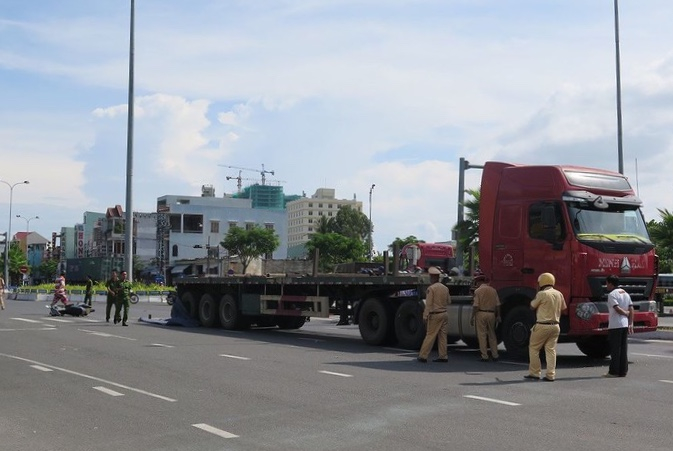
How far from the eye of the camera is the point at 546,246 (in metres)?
15.1

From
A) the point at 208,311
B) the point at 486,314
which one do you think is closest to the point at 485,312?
the point at 486,314

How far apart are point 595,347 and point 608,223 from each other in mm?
2621

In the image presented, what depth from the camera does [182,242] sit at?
101 m

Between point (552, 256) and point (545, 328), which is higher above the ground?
point (552, 256)

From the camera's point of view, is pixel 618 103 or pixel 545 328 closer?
pixel 545 328

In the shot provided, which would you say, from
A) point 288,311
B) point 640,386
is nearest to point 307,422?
point 640,386

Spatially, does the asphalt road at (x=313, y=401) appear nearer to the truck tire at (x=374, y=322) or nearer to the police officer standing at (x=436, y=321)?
the police officer standing at (x=436, y=321)

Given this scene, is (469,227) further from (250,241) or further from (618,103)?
(250,241)

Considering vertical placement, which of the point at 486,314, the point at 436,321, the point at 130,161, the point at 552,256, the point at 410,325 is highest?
the point at 130,161

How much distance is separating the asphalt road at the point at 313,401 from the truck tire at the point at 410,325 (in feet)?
1.21

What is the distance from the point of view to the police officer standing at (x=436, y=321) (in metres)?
15.3

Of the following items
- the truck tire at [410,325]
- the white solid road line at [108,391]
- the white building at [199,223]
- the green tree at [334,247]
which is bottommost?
the white solid road line at [108,391]

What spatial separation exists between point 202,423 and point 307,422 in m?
1.11

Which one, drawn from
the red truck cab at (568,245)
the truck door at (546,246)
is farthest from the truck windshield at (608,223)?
the truck door at (546,246)
